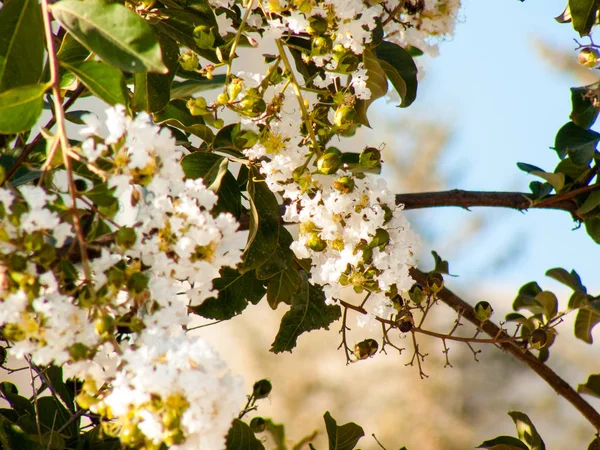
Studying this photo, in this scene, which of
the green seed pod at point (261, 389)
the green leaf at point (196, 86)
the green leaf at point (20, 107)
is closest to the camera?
the green leaf at point (20, 107)

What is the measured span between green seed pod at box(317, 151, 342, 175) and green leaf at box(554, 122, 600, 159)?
39 centimetres

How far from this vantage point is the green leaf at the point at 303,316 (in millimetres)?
931

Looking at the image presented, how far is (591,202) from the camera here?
96 cm

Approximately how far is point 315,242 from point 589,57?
17.0 inches

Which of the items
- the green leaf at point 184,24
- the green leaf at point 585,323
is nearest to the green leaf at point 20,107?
the green leaf at point 184,24

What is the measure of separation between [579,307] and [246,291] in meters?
0.51

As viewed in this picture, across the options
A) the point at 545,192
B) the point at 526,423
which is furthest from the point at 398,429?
the point at 545,192

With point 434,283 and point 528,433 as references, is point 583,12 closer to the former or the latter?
point 434,283

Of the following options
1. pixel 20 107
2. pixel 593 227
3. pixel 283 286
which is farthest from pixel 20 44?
pixel 593 227

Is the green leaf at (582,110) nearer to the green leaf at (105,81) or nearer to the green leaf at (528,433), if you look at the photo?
the green leaf at (528,433)

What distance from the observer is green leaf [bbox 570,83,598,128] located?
36.0 inches

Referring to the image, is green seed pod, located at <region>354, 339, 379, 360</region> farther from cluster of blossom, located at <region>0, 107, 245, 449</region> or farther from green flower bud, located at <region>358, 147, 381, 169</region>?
cluster of blossom, located at <region>0, 107, 245, 449</region>

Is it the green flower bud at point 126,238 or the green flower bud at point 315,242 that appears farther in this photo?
the green flower bud at point 315,242

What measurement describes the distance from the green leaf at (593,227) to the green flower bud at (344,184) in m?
0.46
